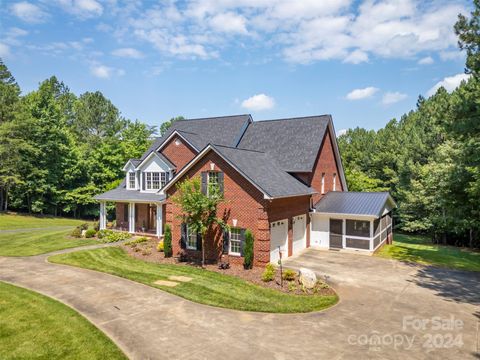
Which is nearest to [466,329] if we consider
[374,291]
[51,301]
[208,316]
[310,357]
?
[374,291]

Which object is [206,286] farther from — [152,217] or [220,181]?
[152,217]

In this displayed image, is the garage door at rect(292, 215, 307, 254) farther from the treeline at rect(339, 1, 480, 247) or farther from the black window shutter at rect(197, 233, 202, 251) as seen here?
the treeline at rect(339, 1, 480, 247)

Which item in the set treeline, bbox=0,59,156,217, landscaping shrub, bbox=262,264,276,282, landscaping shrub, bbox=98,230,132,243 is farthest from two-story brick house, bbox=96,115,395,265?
treeline, bbox=0,59,156,217

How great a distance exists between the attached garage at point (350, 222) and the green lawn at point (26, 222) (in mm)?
32295

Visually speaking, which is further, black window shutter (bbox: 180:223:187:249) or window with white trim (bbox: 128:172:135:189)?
window with white trim (bbox: 128:172:135:189)

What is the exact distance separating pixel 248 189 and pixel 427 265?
1265 cm

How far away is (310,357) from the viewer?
385 inches

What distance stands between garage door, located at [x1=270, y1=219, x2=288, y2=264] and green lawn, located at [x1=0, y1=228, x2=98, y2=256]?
1446 centimetres

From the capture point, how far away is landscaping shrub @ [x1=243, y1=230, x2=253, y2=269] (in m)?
19.2

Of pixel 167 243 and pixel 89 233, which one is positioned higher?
pixel 167 243

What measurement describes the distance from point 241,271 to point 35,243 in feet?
57.7

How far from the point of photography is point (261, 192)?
19.3m

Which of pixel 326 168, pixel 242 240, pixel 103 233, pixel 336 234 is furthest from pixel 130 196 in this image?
pixel 336 234

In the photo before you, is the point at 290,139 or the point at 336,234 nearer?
the point at 336,234
